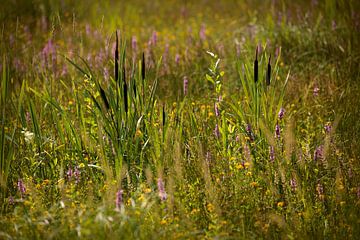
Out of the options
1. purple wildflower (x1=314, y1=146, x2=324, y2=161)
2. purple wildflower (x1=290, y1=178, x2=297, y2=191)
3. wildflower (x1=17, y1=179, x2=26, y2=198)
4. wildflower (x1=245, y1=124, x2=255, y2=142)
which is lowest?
wildflower (x1=17, y1=179, x2=26, y2=198)

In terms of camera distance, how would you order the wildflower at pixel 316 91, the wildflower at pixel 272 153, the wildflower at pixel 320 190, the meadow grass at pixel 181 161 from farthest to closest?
1. the wildflower at pixel 316 91
2. the wildflower at pixel 272 153
3. the wildflower at pixel 320 190
4. the meadow grass at pixel 181 161

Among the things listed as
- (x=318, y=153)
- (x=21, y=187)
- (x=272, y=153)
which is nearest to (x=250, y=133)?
(x=272, y=153)

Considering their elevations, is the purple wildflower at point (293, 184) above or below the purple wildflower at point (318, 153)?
below

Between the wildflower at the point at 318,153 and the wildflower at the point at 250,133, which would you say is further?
the wildflower at the point at 250,133

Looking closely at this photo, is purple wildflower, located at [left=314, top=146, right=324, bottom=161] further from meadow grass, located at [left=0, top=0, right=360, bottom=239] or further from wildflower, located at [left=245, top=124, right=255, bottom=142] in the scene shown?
wildflower, located at [left=245, top=124, right=255, bottom=142]

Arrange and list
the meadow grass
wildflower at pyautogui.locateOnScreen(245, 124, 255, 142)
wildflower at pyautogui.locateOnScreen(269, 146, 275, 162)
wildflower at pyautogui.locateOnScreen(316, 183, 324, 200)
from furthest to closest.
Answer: wildflower at pyautogui.locateOnScreen(245, 124, 255, 142) < wildflower at pyautogui.locateOnScreen(269, 146, 275, 162) < wildflower at pyautogui.locateOnScreen(316, 183, 324, 200) < the meadow grass

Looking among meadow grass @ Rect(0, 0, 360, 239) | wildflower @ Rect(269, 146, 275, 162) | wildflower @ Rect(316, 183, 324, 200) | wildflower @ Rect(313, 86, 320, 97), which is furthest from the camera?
wildflower @ Rect(313, 86, 320, 97)

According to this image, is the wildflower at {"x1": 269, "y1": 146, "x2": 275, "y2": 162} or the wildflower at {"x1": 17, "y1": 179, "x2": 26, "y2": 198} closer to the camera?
the wildflower at {"x1": 17, "y1": 179, "x2": 26, "y2": 198}

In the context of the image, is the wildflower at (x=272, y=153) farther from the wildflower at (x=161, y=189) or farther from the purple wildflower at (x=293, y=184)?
the wildflower at (x=161, y=189)

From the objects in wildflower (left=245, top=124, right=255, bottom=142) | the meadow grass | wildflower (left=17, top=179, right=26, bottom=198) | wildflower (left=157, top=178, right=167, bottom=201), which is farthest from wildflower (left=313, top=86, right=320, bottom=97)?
wildflower (left=17, top=179, right=26, bottom=198)

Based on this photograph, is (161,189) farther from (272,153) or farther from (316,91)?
(316,91)

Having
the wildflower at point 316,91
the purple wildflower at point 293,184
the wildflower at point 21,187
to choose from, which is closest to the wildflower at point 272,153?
the purple wildflower at point 293,184

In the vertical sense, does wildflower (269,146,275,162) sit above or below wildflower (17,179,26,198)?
above

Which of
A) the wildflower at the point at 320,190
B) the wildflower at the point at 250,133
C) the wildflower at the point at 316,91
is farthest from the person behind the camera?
the wildflower at the point at 316,91
